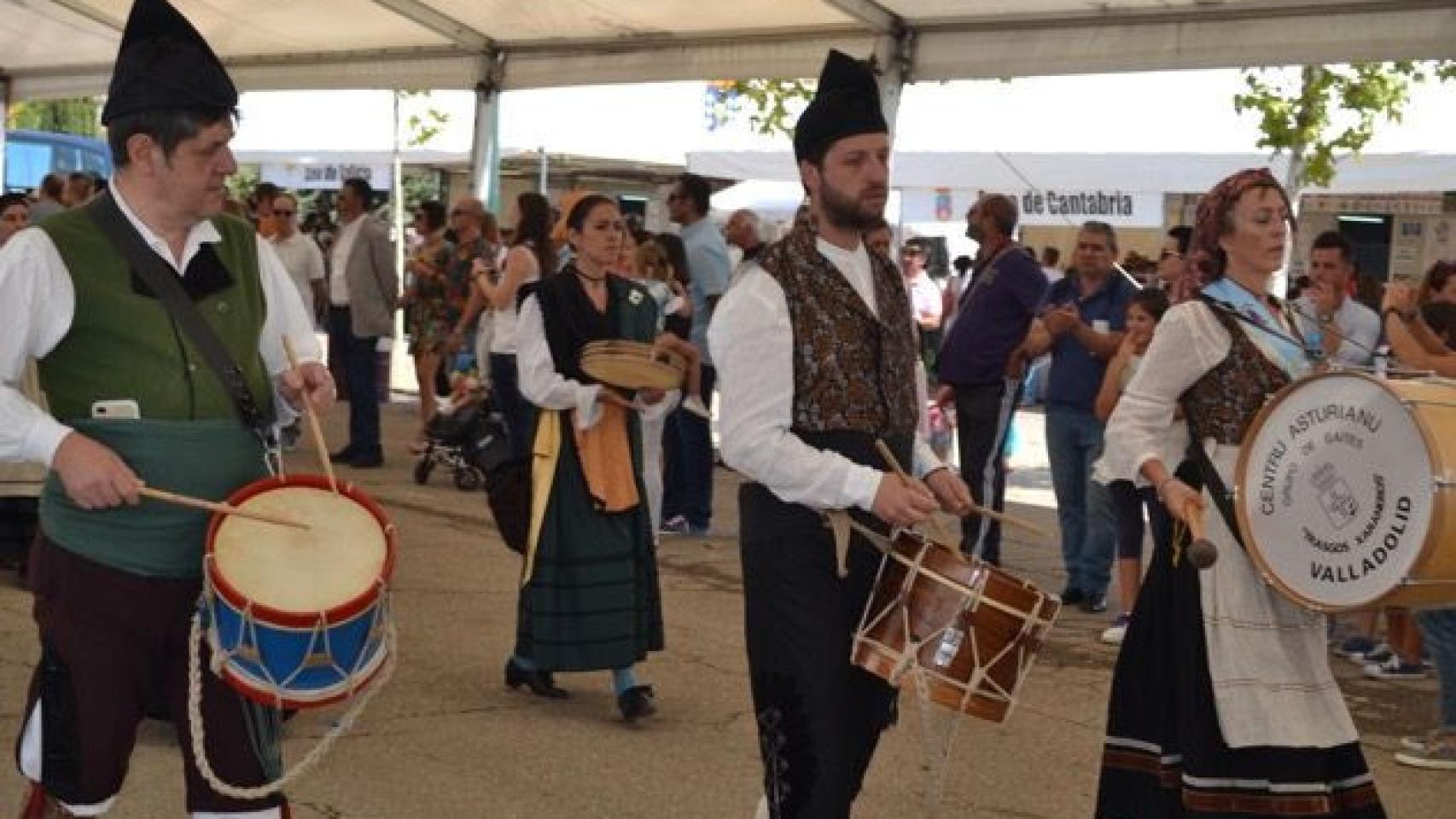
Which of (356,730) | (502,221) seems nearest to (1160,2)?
(356,730)

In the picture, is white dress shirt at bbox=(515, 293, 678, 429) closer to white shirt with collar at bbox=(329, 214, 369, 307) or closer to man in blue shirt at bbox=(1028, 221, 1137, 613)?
man in blue shirt at bbox=(1028, 221, 1137, 613)

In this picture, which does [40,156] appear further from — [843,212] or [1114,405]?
[843,212]

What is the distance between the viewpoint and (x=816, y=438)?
4320 mm

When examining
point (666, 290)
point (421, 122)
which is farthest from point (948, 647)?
point (421, 122)

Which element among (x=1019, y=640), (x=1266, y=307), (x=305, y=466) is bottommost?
(x=305, y=466)

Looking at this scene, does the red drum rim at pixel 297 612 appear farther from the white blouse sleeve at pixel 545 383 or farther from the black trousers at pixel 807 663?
the white blouse sleeve at pixel 545 383

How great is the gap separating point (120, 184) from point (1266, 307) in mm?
2560

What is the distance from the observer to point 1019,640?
4.18 meters

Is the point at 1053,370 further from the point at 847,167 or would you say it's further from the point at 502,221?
the point at 502,221

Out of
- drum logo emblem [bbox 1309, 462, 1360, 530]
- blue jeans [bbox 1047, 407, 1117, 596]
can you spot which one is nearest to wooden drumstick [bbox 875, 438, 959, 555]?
drum logo emblem [bbox 1309, 462, 1360, 530]

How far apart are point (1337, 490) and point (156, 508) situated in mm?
2425

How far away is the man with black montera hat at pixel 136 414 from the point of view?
12.8 ft

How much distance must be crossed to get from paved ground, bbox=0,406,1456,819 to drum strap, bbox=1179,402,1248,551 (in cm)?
165

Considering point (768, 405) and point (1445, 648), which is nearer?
point (768, 405)
